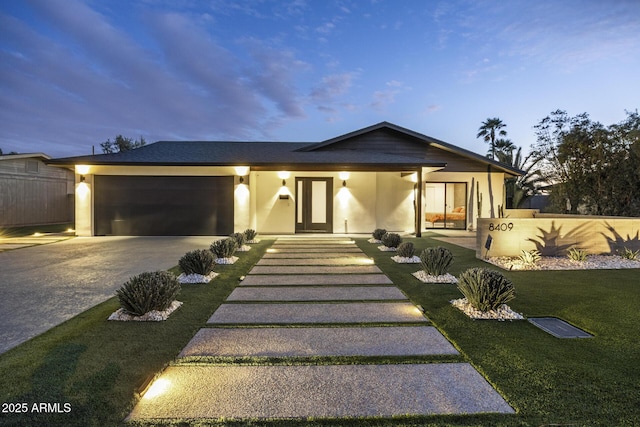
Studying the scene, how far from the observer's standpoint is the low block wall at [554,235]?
777cm

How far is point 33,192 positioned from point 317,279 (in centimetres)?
1932

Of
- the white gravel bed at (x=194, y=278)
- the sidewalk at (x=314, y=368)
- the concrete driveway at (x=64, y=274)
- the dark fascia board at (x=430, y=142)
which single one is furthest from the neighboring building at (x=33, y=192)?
the sidewalk at (x=314, y=368)

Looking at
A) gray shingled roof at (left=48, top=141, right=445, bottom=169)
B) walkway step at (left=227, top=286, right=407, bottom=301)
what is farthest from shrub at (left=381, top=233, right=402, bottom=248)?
walkway step at (left=227, top=286, right=407, bottom=301)

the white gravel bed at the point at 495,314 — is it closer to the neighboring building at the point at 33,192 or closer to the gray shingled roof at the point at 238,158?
the gray shingled roof at the point at 238,158

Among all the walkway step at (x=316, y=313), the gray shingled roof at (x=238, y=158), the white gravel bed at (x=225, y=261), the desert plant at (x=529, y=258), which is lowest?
the walkway step at (x=316, y=313)

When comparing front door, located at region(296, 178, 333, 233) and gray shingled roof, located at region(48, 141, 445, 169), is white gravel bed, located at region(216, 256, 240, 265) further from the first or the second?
front door, located at region(296, 178, 333, 233)

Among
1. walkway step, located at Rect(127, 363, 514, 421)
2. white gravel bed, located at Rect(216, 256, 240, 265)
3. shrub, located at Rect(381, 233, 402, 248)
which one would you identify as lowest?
walkway step, located at Rect(127, 363, 514, 421)

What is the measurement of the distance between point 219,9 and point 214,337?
1796 cm

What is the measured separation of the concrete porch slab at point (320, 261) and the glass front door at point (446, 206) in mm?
8646

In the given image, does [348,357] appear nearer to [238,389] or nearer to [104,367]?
Answer: [238,389]

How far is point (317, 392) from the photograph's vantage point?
7.32 ft

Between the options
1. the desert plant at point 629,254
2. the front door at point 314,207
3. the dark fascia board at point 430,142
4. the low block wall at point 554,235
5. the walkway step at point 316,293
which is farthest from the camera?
the dark fascia board at point 430,142

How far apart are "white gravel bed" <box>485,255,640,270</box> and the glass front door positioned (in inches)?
301

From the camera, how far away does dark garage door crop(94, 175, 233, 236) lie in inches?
490
